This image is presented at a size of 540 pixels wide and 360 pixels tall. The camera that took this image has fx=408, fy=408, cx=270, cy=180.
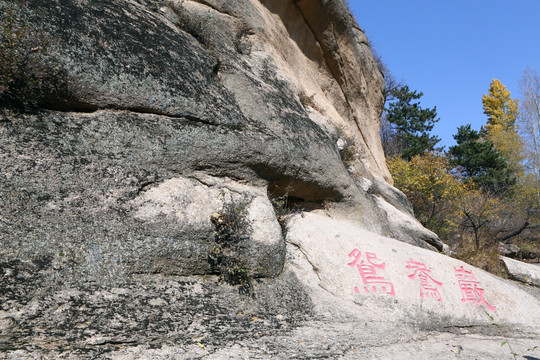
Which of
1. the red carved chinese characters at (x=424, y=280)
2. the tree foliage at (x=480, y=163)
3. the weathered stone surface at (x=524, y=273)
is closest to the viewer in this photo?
the red carved chinese characters at (x=424, y=280)

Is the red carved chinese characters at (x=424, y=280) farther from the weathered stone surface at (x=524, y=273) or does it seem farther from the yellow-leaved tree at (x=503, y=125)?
the yellow-leaved tree at (x=503, y=125)

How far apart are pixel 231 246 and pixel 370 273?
1894 mm

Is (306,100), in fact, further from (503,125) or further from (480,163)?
(503,125)

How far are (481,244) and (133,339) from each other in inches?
379

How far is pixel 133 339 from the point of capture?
298 centimetres

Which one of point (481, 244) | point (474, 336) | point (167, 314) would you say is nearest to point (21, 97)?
point (167, 314)

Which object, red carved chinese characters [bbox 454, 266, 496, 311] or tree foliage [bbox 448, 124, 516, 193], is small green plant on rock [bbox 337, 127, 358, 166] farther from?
tree foliage [bbox 448, 124, 516, 193]

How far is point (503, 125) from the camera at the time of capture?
29.0 meters

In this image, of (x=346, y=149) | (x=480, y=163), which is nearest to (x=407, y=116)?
(x=480, y=163)

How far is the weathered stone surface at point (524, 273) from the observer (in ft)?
24.7

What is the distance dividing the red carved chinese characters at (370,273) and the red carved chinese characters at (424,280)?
449mm

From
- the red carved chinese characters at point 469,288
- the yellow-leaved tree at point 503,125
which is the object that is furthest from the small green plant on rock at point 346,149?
the yellow-leaved tree at point 503,125

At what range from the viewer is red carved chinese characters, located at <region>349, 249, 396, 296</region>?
4839mm

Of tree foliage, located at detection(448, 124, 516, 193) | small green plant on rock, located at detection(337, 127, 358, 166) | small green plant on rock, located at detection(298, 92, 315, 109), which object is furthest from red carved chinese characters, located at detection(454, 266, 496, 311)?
tree foliage, located at detection(448, 124, 516, 193)
